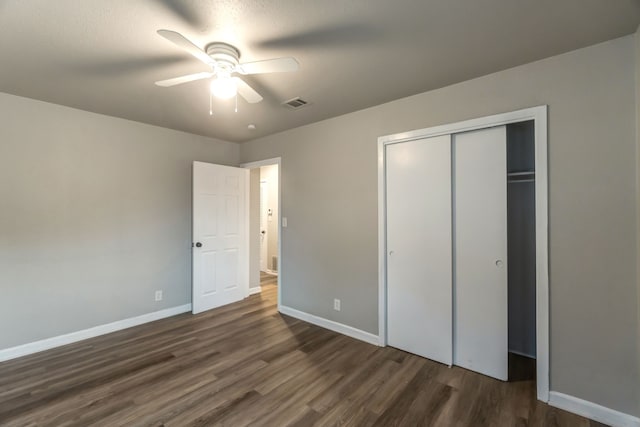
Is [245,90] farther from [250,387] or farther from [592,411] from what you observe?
[592,411]

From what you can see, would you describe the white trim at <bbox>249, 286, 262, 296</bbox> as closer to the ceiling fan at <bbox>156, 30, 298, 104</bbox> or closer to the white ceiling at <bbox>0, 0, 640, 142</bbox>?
the white ceiling at <bbox>0, 0, 640, 142</bbox>

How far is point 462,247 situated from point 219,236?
3148 mm

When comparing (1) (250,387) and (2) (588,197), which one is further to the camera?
(1) (250,387)

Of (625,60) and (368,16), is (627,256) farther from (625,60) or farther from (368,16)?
(368,16)

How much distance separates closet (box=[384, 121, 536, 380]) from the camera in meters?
2.36

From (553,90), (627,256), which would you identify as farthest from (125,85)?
(627,256)

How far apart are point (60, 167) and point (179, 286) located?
1904mm

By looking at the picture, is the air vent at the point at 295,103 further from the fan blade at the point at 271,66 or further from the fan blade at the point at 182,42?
the fan blade at the point at 182,42

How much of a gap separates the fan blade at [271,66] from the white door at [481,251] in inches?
64.4

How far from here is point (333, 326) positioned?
11.0ft

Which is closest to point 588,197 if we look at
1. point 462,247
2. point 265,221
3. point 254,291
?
point 462,247

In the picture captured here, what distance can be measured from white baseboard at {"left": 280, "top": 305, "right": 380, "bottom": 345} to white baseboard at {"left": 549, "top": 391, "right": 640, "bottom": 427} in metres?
1.43

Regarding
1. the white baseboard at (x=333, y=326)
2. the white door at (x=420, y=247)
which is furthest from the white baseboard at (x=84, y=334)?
the white door at (x=420, y=247)

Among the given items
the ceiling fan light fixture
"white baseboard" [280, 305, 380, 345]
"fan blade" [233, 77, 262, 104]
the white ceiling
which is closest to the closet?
"white baseboard" [280, 305, 380, 345]
